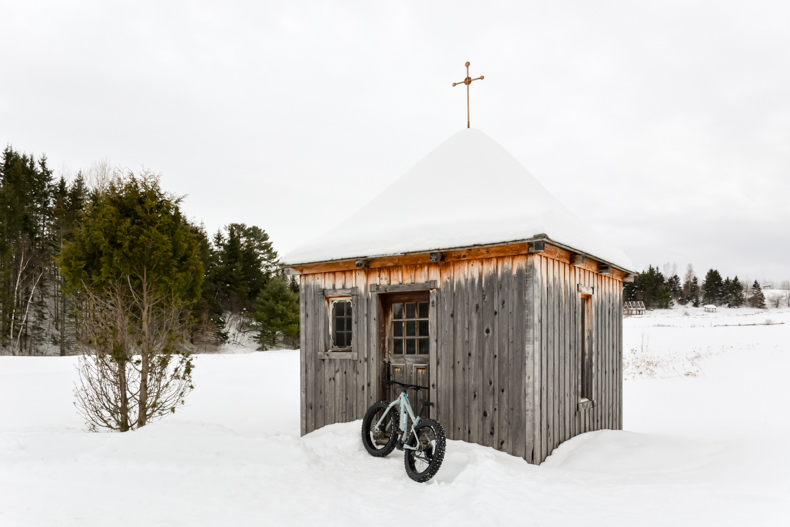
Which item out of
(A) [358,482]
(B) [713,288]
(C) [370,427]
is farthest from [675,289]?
(A) [358,482]

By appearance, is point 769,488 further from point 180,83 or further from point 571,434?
point 180,83

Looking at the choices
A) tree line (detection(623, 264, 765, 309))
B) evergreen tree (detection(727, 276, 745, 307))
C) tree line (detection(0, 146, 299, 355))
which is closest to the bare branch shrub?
tree line (detection(0, 146, 299, 355))

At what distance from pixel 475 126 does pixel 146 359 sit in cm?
678

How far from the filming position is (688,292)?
69.3m

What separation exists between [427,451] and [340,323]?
2.84m

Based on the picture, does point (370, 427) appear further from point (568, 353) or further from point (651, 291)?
point (651, 291)

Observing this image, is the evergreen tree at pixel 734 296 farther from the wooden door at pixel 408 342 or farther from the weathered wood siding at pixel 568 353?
the wooden door at pixel 408 342

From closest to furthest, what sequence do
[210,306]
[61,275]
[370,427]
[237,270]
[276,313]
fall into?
[370,427], [61,275], [276,313], [210,306], [237,270]

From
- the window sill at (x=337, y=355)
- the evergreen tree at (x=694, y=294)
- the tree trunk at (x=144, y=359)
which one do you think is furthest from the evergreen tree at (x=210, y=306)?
the evergreen tree at (x=694, y=294)

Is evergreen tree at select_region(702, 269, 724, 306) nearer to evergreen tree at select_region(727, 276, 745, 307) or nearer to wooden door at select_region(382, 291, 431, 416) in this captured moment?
evergreen tree at select_region(727, 276, 745, 307)

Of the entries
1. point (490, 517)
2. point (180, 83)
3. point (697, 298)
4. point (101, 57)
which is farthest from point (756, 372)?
point (697, 298)

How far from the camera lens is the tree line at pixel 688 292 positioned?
56.6 m

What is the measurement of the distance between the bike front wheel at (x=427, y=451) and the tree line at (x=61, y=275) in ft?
51.9

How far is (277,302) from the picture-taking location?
2920 cm
